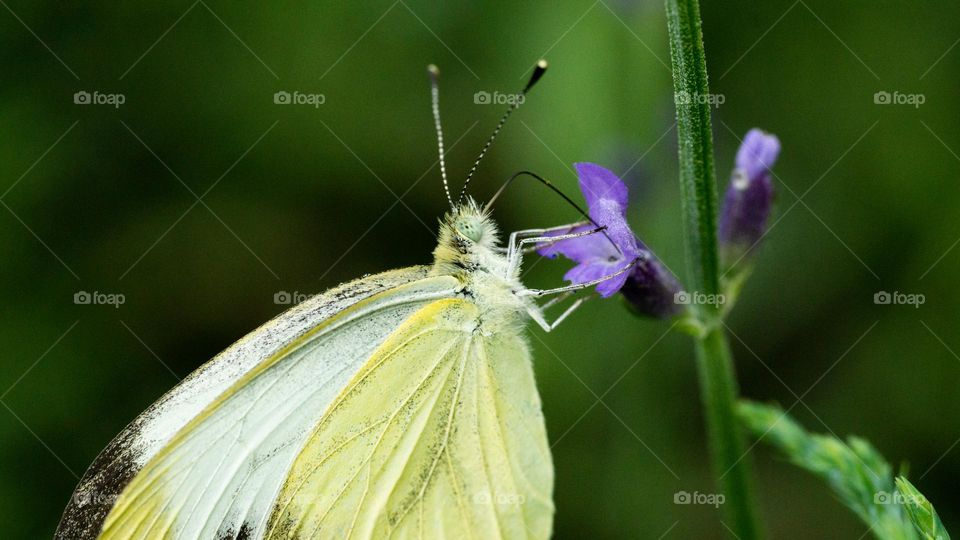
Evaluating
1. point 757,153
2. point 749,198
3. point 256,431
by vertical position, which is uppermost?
point 757,153

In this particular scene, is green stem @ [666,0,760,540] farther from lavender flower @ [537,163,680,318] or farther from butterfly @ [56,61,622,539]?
butterfly @ [56,61,622,539]

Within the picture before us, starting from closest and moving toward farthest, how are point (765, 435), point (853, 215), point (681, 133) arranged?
point (681, 133)
point (765, 435)
point (853, 215)

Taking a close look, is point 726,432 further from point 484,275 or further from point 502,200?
point 502,200

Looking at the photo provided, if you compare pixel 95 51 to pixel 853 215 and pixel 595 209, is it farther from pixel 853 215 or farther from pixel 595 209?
pixel 853 215

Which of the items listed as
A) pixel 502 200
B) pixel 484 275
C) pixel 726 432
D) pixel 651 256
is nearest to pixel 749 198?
pixel 651 256

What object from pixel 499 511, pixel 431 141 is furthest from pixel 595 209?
pixel 431 141

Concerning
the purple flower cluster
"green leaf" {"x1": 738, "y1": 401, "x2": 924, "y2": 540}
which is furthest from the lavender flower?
"green leaf" {"x1": 738, "y1": 401, "x2": 924, "y2": 540}
